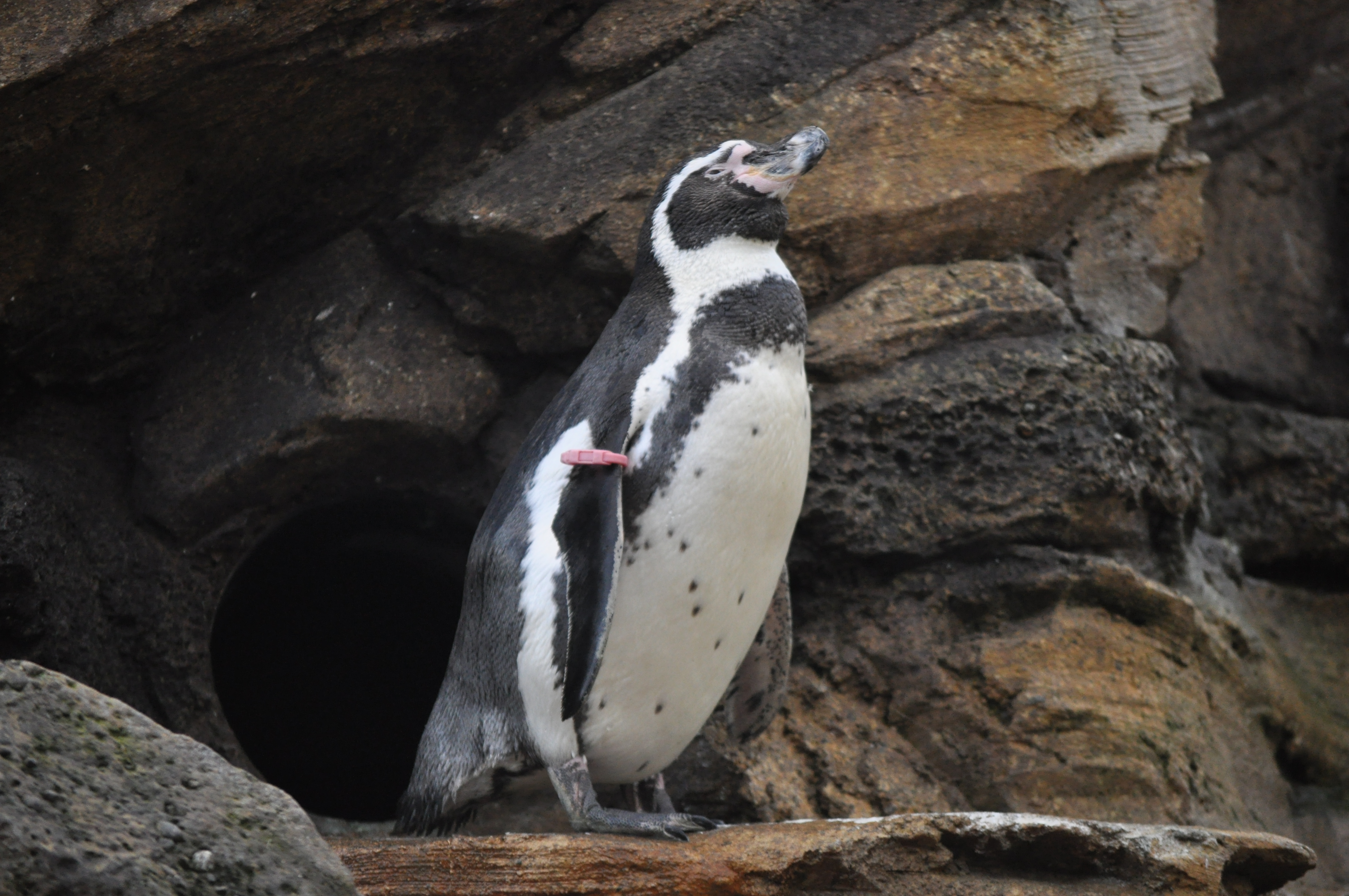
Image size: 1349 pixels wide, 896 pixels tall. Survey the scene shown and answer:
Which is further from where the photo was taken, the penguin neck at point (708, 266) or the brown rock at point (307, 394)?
the brown rock at point (307, 394)

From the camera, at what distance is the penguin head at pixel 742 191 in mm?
2410

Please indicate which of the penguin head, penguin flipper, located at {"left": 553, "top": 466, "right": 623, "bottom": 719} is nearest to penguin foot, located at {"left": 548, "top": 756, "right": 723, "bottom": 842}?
penguin flipper, located at {"left": 553, "top": 466, "right": 623, "bottom": 719}

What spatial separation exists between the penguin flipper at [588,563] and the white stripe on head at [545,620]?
0.09 ft

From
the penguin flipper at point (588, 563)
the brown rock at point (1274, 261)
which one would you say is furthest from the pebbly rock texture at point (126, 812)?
the brown rock at point (1274, 261)

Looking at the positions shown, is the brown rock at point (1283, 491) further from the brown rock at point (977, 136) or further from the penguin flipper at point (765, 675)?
the penguin flipper at point (765, 675)

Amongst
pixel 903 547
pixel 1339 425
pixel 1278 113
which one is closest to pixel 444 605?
pixel 903 547

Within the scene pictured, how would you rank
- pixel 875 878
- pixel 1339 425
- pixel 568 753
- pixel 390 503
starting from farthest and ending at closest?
1. pixel 1339 425
2. pixel 390 503
3. pixel 568 753
4. pixel 875 878

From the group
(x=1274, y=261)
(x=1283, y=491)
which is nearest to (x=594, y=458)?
(x=1283, y=491)

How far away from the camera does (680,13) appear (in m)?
3.04

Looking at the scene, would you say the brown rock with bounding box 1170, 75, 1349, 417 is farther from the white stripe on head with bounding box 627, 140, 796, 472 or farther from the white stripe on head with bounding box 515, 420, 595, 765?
the white stripe on head with bounding box 515, 420, 595, 765

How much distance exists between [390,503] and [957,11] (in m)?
1.99

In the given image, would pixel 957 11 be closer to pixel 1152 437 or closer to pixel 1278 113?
pixel 1152 437

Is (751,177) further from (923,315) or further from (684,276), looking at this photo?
(923,315)

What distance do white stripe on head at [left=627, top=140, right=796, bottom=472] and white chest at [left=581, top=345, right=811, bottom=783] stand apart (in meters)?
0.10
